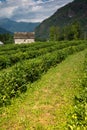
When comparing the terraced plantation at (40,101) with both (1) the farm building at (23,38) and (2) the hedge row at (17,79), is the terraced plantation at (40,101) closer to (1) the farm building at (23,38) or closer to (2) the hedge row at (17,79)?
(2) the hedge row at (17,79)

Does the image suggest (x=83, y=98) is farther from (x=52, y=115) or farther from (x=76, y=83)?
(x=76, y=83)

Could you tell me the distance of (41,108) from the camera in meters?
15.9

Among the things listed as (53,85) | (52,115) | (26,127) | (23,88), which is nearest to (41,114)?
(52,115)

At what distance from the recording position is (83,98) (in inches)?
473

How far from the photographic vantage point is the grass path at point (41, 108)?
1356 centimetres

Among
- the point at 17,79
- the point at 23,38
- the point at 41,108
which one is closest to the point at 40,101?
the point at 41,108

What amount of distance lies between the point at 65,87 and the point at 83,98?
901cm

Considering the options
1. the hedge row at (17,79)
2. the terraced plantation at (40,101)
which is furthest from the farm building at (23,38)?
the terraced plantation at (40,101)

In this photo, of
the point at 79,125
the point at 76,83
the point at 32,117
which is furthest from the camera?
the point at 76,83

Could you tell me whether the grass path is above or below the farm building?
above

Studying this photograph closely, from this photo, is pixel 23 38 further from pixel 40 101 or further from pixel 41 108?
pixel 41 108

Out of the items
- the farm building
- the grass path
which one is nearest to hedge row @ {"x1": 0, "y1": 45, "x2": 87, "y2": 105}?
the grass path

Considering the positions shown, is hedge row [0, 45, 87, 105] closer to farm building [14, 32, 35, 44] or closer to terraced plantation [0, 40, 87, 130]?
terraced plantation [0, 40, 87, 130]

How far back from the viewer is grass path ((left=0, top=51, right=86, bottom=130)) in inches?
534
